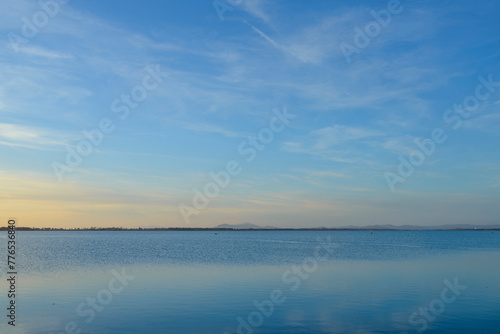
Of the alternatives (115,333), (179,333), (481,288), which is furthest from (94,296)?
(481,288)


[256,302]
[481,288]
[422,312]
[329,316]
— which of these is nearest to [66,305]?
[256,302]

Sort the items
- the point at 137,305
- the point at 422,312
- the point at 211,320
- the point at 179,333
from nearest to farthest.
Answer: the point at 179,333 → the point at 211,320 → the point at 422,312 → the point at 137,305

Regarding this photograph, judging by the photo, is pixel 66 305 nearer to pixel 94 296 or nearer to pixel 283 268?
pixel 94 296

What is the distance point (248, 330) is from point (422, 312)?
43.0 ft

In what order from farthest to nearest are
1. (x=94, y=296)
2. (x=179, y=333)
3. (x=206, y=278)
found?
(x=206, y=278), (x=94, y=296), (x=179, y=333)

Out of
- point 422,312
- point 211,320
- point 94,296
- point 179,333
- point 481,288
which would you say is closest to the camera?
point 179,333

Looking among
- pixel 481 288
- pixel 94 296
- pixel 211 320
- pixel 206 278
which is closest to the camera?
pixel 211 320

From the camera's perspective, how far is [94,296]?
33938 mm

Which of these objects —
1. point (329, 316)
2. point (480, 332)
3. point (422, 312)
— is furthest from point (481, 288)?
point (329, 316)

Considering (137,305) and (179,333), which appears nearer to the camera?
(179,333)

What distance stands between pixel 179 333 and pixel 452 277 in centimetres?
3513

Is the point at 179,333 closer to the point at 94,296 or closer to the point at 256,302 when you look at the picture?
the point at 256,302

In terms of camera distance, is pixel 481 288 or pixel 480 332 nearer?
pixel 480 332

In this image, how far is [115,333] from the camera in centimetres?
2328
